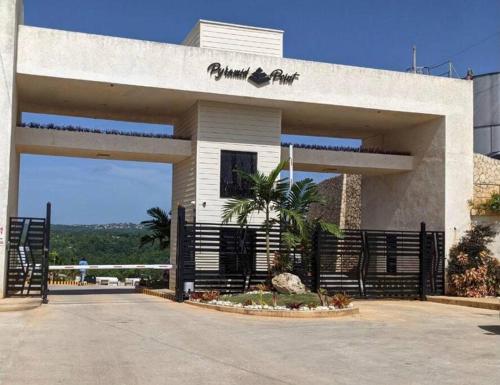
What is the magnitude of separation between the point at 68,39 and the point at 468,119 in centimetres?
1323

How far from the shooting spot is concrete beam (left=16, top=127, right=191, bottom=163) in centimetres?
1891

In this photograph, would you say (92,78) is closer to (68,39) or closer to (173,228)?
(68,39)

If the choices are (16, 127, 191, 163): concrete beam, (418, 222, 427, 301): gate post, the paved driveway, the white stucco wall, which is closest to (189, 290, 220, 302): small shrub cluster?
the paved driveway

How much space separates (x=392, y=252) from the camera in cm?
2058

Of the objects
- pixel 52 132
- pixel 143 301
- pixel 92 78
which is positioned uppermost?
pixel 92 78

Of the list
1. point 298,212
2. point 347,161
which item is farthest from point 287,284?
point 347,161

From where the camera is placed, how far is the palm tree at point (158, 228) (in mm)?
24453

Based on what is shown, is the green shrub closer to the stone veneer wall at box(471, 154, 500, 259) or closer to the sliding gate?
the stone veneer wall at box(471, 154, 500, 259)

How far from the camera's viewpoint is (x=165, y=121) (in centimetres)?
2325

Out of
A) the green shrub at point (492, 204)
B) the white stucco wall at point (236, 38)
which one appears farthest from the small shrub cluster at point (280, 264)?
the green shrub at point (492, 204)

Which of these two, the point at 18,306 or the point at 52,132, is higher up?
the point at 52,132

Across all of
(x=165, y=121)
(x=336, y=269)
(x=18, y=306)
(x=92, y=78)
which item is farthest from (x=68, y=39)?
(x=336, y=269)

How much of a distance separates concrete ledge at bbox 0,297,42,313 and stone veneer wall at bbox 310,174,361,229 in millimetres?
15573

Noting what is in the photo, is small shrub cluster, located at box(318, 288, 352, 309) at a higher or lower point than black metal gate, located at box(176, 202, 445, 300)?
lower
